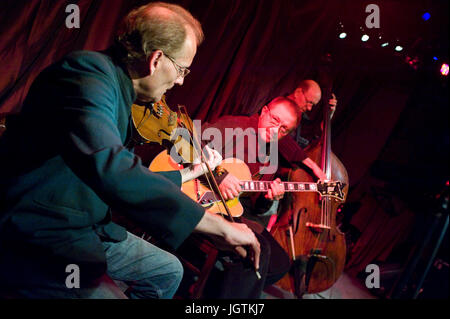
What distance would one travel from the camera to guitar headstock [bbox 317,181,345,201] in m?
3.07

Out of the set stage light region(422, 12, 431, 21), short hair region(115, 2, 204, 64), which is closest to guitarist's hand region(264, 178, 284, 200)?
short hair region(115, 2, 204, 64)

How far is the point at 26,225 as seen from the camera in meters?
1.02

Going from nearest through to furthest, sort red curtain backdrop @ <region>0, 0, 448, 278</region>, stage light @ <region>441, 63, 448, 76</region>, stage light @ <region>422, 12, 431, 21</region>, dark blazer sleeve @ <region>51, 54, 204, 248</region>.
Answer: dark blazer sleeve @ <region>51, 54, 204, 248</region> → red curtain backdrop @ <region>0, 0, 448, 278</region> → stage light @ <region>441, 63, 448, 76</region> → stage light @ <region>422, 12, 431, 21</region>

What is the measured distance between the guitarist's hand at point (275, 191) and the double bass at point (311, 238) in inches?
11.3

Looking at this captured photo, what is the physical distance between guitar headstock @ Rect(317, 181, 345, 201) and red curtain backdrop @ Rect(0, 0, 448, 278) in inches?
49.9

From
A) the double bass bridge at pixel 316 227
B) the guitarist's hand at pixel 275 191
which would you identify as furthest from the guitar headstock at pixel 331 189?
the guitarist's hand at pixel 275 191

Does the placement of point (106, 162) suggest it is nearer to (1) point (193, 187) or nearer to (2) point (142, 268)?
(2) point (142, 268)

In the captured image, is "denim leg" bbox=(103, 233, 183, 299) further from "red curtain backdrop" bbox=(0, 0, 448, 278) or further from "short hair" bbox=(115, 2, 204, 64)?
"short hair" bbox=(115, 2, 204, 64)

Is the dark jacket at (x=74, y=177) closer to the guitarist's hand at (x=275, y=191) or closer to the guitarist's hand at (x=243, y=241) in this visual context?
the guitarist's hand at (x=243, y=241)

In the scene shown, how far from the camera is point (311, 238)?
3131mm

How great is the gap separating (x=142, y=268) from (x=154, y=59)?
1156 millimetres
